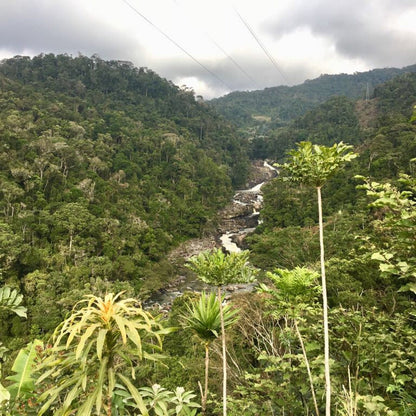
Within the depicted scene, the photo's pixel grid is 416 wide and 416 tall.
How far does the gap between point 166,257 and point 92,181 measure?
38.1 feet

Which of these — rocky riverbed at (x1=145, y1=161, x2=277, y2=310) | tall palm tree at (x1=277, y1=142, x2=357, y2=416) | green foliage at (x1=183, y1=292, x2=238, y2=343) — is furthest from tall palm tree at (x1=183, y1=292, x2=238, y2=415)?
rocky riverbed at (x1=145, y1=161, x2=277, y2=310)

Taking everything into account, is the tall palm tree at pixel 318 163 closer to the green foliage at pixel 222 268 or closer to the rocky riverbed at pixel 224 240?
the green foliage at pixel 222 268

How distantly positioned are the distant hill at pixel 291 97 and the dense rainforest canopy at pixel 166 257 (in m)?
61.1

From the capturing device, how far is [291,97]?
152250mm

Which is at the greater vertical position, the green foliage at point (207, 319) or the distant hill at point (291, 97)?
the distant hill at point (291, 97)

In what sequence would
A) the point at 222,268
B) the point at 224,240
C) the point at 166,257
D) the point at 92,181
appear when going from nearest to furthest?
the point at 222,268, the point at 166,257, the point at 92,181, the point at 224,240

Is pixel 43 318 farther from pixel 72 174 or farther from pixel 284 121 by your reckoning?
pixel 284 121

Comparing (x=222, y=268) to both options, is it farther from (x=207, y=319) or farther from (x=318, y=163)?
(x=318, y=163)

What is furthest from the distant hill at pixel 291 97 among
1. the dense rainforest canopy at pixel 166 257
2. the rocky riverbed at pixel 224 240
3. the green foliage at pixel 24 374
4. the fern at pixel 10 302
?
the fern at pixel 10 302

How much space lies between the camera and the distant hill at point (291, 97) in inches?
4946

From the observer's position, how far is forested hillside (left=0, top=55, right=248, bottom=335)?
56.6ft

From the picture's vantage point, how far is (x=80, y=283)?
1628cm

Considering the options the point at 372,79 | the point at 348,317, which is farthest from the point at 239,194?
the point at 372,79

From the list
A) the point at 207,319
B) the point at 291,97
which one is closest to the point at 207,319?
the point at 207,319
